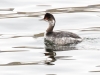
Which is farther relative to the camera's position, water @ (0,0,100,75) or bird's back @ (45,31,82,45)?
bird's back @ (45,31,82,45)

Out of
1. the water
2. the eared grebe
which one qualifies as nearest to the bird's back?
the eared grebe

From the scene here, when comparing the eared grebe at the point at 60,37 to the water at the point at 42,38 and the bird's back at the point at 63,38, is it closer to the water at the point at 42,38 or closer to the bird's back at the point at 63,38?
the bird's back at the point at 63,38

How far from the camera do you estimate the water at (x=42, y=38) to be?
16.2 metres

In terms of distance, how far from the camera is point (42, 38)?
20266mm

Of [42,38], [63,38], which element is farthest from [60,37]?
[42,38]

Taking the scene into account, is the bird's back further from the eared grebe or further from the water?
the water

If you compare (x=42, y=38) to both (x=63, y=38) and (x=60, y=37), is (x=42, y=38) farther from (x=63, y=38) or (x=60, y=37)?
(x=63, y=38)

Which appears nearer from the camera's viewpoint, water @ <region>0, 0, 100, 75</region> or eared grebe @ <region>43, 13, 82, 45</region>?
water @ <region>0, 0, 100, 75</region>

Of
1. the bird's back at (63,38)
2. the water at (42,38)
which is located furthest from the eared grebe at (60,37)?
the water at (42,38)

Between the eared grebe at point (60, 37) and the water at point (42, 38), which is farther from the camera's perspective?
the eared grebe at point (60, 37)

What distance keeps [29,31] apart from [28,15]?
258 centimetres

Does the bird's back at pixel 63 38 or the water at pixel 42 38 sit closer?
the water at pixel 42 38

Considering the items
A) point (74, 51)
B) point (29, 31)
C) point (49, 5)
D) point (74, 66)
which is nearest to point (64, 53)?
point (74, 51)

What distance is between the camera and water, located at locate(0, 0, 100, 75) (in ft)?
53.3
